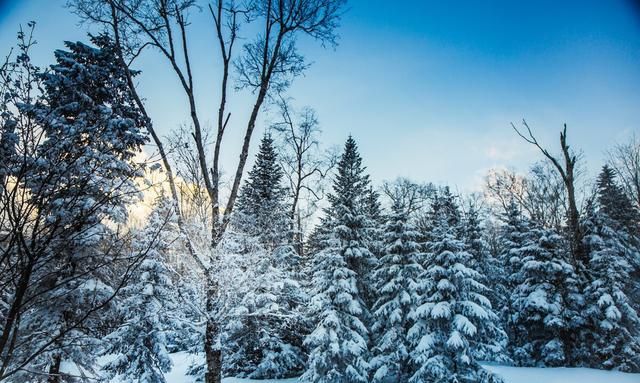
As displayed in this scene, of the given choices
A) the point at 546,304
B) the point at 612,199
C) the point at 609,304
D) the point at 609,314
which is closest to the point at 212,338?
the point at 546,304

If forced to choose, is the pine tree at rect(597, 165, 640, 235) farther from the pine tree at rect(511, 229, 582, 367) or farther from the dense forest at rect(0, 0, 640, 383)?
the pine tree at rect(511, 229, 582, 367)

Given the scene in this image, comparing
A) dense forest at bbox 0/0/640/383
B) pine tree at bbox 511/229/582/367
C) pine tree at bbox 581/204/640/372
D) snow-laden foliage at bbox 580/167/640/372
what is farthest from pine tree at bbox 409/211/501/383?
pine tree at bbox 581/204/640/372

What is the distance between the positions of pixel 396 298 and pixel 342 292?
7.68 feet

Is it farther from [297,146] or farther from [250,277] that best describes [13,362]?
[297,146]

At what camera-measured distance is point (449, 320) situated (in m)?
12.5

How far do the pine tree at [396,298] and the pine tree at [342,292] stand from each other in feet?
2.15

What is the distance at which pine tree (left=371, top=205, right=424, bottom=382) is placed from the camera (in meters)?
13.4

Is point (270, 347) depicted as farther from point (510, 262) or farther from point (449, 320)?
point (510, 262)

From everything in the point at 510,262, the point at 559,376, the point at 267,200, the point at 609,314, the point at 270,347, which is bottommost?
the point at 559,376

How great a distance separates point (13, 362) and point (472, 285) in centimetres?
1402

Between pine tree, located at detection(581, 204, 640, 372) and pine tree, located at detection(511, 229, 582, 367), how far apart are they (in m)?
0.64

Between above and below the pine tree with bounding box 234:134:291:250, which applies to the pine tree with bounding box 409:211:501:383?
below

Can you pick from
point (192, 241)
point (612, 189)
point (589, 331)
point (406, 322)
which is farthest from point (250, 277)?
point (612, 189)

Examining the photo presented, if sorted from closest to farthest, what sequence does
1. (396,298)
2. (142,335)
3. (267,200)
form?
(142,335)
(396,298)
(267,200)
